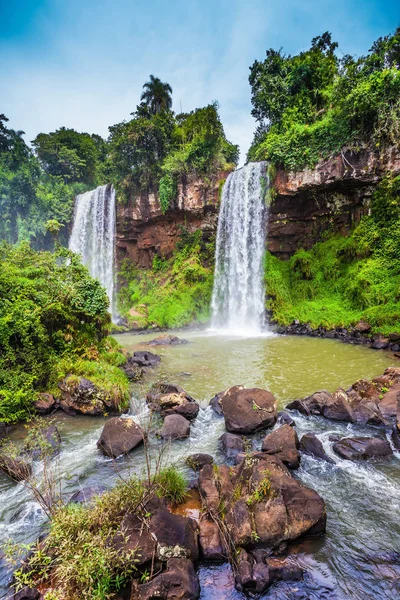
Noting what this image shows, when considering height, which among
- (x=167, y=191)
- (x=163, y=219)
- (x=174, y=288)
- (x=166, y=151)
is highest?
(x=166, y=151)

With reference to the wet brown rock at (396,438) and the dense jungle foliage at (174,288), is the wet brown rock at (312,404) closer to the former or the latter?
the wet brown rock at (396,438)

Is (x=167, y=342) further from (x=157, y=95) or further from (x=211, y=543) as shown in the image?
(x=157, y=95)

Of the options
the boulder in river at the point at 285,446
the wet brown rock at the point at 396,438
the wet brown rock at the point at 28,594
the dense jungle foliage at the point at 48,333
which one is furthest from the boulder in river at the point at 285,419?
the wet brown rock at the point at 28,594

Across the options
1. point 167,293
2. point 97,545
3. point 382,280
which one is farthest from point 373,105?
point 97,545

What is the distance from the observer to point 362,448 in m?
5.88

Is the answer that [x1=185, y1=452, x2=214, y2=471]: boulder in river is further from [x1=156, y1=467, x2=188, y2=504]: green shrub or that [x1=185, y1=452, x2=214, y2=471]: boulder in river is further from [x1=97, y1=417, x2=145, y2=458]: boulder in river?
[x1=97, y1=417, x2=145, y2=458]: boulder in river

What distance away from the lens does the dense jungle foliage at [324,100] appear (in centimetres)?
1698

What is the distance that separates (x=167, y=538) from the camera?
3.59 m

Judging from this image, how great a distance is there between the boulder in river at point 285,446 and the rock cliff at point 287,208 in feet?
58.9

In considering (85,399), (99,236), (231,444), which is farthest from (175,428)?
(99,236)

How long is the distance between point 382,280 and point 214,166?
16.2 m

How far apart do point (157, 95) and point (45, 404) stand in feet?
117

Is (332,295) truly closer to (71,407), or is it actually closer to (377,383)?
(377,383)

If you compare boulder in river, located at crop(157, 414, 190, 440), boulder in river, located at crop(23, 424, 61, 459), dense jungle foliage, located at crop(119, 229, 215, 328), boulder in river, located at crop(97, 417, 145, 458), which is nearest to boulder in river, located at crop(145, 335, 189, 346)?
dense jungle foliage, located at crop(119, 229, 215, 328)
